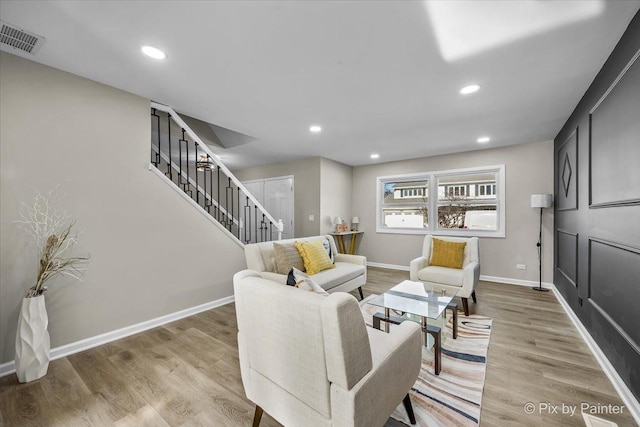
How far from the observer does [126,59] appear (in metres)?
2.12

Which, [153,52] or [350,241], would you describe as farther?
[350,241]

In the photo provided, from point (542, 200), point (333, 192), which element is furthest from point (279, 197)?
point (542, 200)

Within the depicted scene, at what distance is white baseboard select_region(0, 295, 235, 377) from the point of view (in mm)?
2072

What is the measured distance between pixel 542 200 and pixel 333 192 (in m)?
3.58

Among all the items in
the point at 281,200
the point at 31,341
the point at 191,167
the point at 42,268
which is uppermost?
the point at 191,167

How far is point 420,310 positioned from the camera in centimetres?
225

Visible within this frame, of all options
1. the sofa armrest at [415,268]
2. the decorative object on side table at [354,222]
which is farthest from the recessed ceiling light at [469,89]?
the decorative object on side table at [354,222]

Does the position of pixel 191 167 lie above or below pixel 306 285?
above

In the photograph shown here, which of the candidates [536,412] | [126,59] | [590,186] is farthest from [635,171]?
[126,59]

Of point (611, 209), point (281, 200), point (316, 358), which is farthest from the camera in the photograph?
point (281, 200)

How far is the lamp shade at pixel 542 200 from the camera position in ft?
13.1

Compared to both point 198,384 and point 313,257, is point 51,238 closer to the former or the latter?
point 198,384

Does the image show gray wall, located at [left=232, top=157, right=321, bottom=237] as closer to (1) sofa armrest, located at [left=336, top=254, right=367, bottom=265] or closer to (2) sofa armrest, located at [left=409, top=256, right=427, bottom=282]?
(1) sofa armrest, located at [left=336, top=254, right=367, bottom=265]

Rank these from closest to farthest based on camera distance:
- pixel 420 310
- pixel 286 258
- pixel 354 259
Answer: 1. pixel 420 310
2. pixel 286 258
3. pixel 354 259
